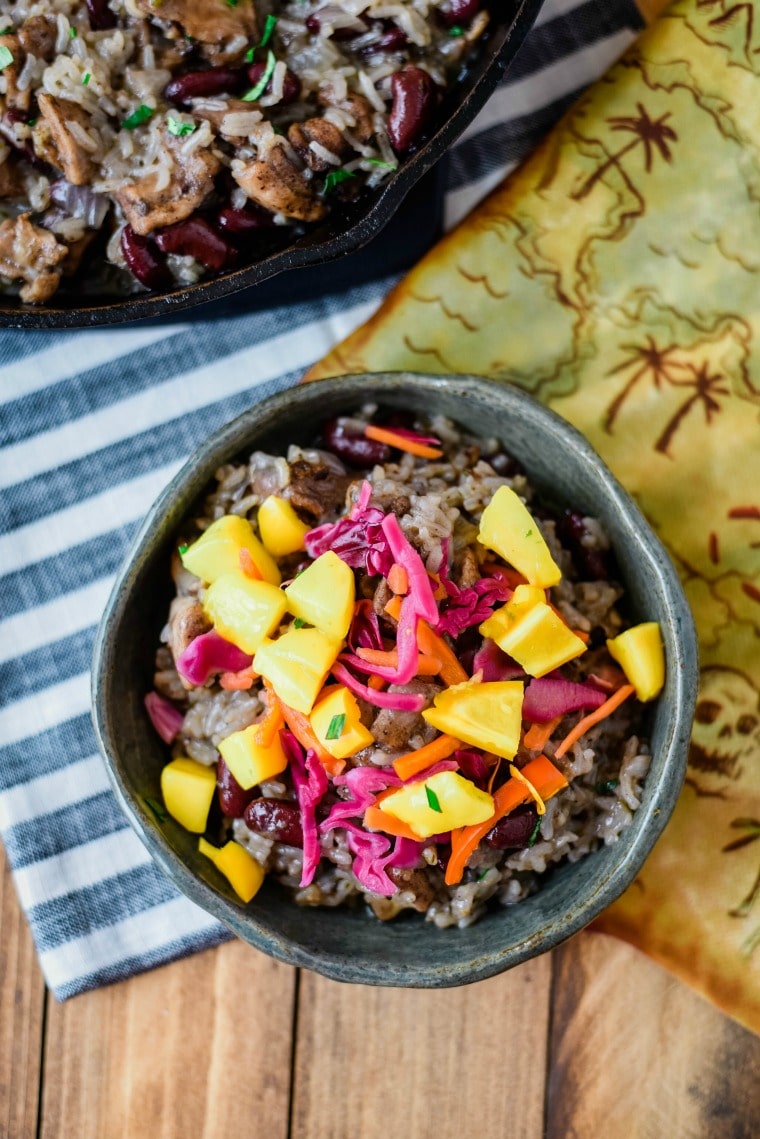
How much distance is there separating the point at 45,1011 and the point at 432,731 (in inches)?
61.4

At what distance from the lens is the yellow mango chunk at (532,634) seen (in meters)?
2.08

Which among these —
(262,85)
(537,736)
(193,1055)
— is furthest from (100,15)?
(193,1055)

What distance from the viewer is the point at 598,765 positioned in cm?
234

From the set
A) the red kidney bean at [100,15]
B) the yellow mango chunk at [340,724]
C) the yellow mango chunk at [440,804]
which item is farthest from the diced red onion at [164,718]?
the red kidney bean at [100,15]

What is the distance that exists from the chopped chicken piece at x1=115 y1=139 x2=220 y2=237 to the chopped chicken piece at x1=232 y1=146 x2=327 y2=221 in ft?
0.23

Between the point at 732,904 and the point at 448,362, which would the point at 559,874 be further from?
the point at 448,362

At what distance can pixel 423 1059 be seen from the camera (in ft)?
9.14

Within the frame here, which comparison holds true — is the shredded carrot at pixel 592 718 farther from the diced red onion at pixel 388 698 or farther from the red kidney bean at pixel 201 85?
the red kidney bean at pixel 201 85

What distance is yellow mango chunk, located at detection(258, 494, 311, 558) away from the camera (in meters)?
2.26

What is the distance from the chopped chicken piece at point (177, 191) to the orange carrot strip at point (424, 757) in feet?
4.31

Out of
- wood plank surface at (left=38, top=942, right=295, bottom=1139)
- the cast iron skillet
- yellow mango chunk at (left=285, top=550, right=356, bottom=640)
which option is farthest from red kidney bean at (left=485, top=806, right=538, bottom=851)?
the cast iron skillet

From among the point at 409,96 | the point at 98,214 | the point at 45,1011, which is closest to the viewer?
the point at 409,96

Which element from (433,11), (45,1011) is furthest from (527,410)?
(45,1011)

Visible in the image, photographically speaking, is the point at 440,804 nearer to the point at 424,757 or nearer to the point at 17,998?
the point at 424,757
